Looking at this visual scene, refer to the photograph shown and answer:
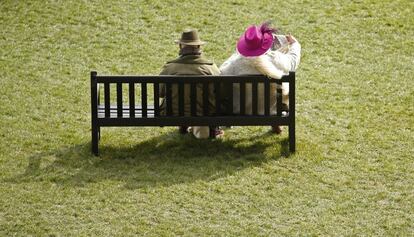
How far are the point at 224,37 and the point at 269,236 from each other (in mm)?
6523

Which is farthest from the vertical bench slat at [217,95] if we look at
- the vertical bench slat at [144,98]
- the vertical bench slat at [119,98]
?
the vertical bench slat at [119,98]

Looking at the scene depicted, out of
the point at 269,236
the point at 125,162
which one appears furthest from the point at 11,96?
the point at 269,236

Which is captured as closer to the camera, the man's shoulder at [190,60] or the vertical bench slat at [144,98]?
the vertical bench slat at [144,98]

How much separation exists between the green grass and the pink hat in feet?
3.27

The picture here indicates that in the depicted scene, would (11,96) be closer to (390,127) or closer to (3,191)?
(3,191)

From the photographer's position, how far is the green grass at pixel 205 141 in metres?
11.4

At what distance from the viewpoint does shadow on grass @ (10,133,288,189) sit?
12.4 m

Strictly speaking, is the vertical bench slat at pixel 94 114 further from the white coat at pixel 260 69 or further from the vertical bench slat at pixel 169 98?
the white coat at pixel 260 69

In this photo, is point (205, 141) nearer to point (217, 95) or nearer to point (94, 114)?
point (217, 95)

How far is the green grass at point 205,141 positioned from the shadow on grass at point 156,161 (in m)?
0.02

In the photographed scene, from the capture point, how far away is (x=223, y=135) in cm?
1365

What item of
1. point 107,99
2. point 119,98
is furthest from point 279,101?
point 107,99

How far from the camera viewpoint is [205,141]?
13.4 m

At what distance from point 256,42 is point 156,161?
1.61 m
